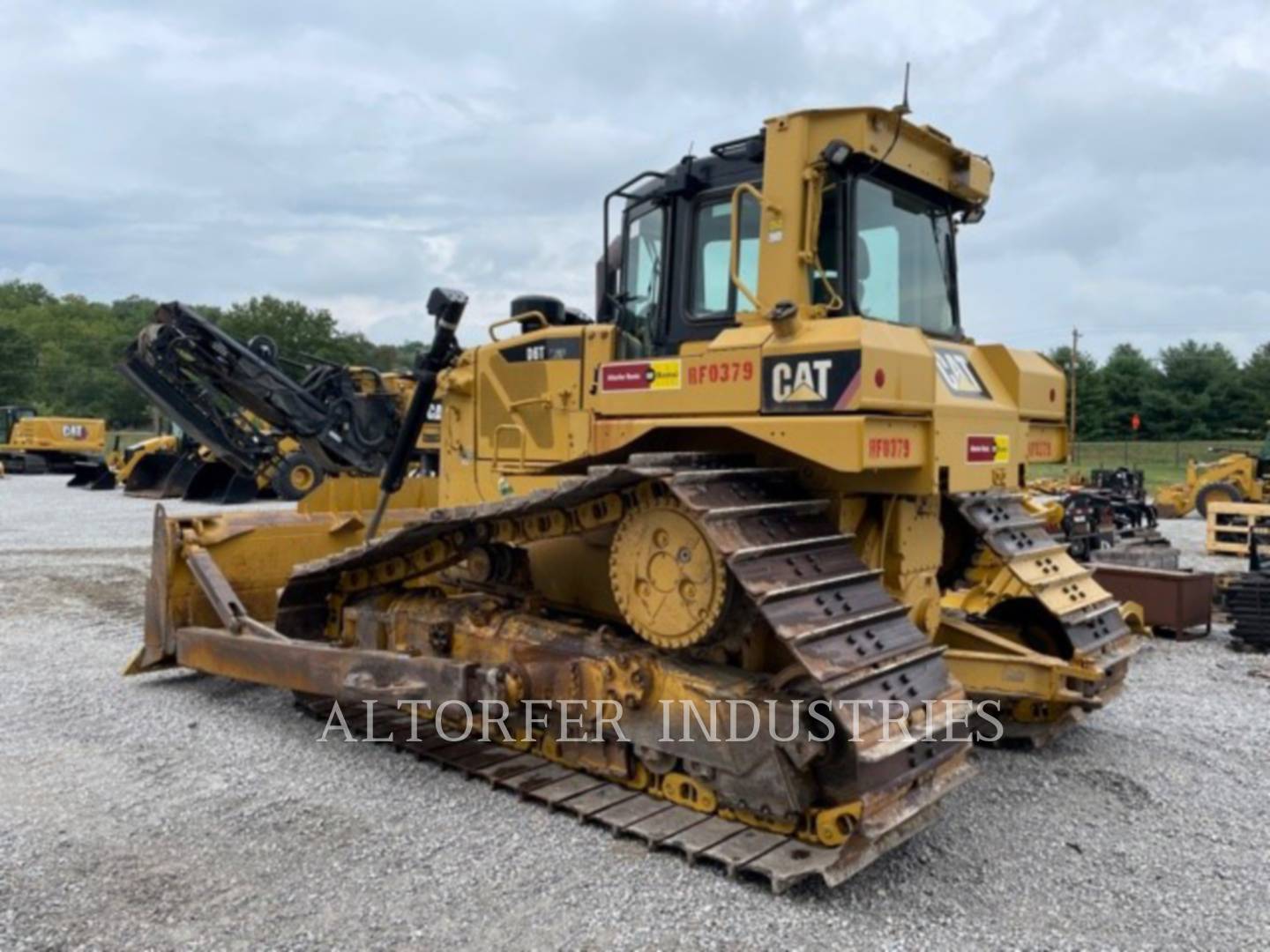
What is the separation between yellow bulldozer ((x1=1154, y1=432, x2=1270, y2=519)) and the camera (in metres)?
19.1

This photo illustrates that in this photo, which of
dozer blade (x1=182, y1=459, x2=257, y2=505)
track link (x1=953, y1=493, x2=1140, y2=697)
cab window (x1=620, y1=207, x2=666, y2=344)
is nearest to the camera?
cab window (x1=620, y1=207, x2=666, y2=344)

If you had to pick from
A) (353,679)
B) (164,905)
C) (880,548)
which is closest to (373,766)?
(353,679)

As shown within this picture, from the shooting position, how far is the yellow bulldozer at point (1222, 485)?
19078 millimetres

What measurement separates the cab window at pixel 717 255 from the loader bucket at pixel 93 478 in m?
26.9

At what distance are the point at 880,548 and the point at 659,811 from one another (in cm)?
169

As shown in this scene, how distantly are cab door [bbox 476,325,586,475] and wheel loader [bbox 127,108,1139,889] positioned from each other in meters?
0.02

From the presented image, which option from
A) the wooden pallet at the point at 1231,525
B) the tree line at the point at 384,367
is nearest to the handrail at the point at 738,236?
the wooden pallet at the point at 1231,525

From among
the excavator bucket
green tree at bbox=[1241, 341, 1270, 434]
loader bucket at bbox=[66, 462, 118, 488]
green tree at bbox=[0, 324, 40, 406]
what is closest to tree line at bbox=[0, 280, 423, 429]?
green tree at bbox=[0, 324, 40, 406]

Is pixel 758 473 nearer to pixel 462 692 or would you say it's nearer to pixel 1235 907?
pixel 462 692

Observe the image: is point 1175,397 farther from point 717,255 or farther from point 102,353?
point 102,353

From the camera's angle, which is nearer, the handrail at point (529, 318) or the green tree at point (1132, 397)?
the handrail at point (529, 318)

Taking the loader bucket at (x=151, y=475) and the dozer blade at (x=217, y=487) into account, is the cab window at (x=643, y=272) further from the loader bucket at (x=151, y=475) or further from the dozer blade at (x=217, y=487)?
the loader bucket at (x=151, y=475)

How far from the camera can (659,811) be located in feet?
14.1

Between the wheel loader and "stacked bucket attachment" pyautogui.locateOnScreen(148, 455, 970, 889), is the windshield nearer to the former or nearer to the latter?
the wheel loader
